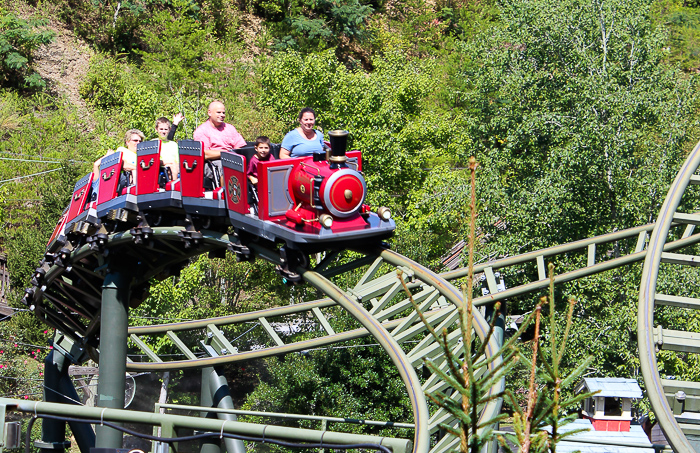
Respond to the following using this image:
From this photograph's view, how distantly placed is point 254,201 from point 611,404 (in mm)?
5485

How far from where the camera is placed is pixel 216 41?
29781mm

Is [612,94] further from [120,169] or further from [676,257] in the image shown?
[120,169]

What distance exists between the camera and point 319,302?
9703 millimetres

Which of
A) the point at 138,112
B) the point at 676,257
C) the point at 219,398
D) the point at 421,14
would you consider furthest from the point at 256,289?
the point at 421,14

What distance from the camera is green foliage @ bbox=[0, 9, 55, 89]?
2586cm

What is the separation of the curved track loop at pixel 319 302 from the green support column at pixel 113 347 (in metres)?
0.20

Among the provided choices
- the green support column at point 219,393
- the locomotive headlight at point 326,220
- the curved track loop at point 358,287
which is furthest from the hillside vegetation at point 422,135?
the locomotive headlight at point 326,220

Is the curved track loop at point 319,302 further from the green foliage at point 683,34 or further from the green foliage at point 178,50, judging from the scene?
the green foliage at point 683,34

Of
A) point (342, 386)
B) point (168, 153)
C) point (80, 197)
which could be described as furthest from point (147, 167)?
point (342, 386)

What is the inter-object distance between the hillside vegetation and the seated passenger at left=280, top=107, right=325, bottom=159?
744 centimetres

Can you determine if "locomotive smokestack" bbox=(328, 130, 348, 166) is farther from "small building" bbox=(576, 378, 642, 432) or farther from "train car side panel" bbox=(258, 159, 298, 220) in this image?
"small building" bbox=(576, 378, 642, 432)

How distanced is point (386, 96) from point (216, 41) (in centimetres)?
1205

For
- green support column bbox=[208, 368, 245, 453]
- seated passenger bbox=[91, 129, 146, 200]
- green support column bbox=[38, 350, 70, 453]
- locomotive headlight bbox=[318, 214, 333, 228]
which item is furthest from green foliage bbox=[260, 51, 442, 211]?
locomotive headlight bbox=[318, 214, 333, 228]

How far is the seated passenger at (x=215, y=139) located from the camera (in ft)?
24.9
